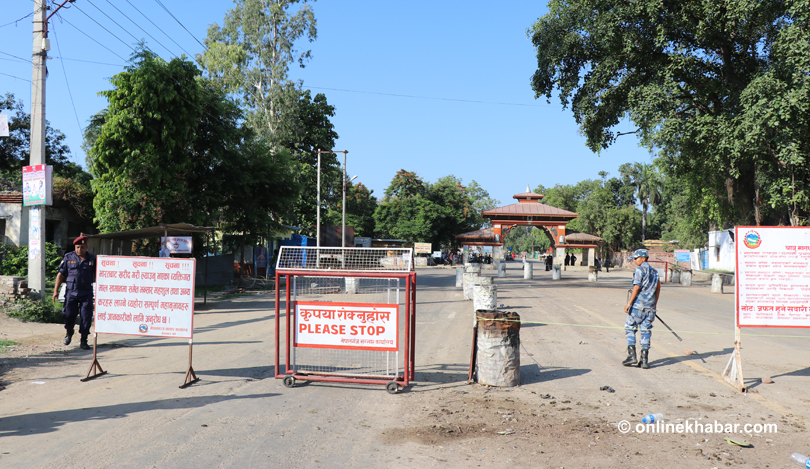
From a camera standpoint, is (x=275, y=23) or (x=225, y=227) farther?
(x=275, y=23)

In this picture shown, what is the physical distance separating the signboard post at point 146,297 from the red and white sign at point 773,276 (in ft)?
24.2

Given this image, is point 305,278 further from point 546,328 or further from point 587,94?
point 587,94

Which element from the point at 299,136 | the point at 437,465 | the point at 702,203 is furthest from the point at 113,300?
the point at 702,203

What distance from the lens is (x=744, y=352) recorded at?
9477 mm

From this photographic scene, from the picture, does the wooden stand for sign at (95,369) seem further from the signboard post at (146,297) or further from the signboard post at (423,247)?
the signboard post at (423,247)

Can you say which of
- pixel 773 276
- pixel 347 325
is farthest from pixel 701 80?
pixel 347 325

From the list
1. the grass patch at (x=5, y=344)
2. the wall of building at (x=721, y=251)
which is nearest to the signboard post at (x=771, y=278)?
the grass patch at (x=5, y=344)

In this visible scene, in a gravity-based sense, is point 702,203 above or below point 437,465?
above

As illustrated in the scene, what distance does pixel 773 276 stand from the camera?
23.0ft

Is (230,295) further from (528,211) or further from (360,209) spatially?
(360,209)

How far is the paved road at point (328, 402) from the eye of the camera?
4.47m

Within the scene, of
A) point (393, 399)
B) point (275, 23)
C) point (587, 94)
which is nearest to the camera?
Result: point (393, 399)

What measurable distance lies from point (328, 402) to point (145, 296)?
313 centimetres

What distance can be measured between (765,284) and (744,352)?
316cm
